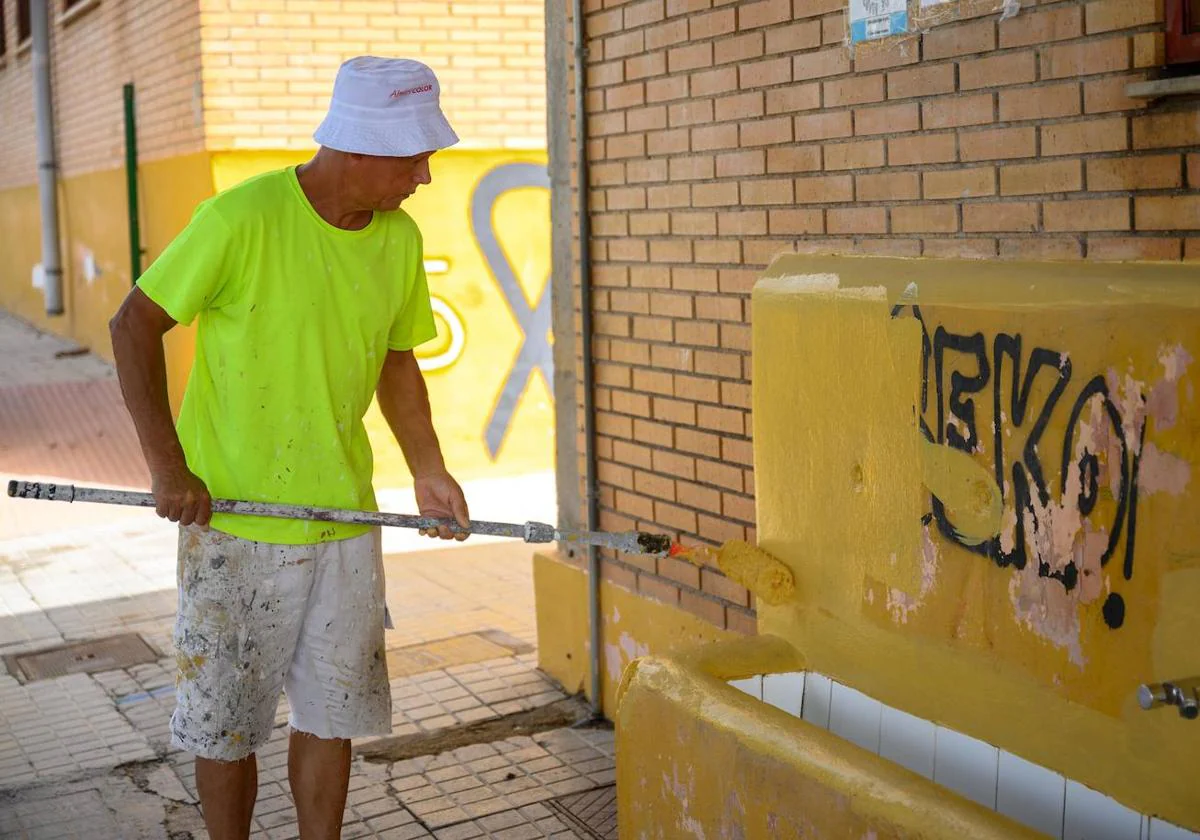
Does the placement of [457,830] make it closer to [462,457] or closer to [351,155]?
[351,155]

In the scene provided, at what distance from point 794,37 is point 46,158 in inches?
503

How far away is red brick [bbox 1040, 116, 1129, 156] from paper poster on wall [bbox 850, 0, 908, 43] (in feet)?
1.80

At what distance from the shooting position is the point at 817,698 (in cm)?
351

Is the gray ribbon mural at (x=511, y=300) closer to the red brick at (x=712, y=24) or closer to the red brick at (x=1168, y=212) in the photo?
the red brick at (x=712, y=24)

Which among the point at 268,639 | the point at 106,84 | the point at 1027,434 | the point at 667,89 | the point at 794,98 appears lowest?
the point at 268,639

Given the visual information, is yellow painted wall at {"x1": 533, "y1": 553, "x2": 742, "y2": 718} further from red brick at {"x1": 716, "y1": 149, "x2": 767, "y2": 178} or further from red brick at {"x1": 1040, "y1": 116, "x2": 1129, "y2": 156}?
red brick at {"x1": 1040, "y1": 116, "x2": 1129, "y2": 156}

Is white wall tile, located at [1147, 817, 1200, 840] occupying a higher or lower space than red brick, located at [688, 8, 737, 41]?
lower

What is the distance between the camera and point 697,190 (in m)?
4.31

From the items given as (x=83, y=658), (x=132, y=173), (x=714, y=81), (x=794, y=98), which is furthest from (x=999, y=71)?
(x=132, y=173)

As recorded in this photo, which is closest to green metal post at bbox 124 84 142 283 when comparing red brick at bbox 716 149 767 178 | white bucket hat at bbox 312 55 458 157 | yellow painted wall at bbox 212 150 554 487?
yellow painted wall at bbox 212 150 554 487

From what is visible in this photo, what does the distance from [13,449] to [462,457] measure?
12.0ft

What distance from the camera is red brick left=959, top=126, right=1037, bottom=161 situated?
3053 mm

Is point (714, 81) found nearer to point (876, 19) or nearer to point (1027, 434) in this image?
point (876, 19)

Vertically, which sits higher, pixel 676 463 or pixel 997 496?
pixel 997 496
